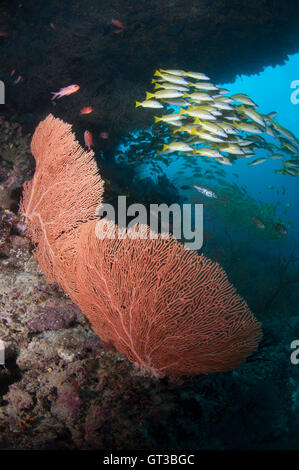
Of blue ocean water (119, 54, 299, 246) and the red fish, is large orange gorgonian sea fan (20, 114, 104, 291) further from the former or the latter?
blue ocean water (119, 54, 299, 246)

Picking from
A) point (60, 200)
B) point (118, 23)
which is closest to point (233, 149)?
point (60, 200)

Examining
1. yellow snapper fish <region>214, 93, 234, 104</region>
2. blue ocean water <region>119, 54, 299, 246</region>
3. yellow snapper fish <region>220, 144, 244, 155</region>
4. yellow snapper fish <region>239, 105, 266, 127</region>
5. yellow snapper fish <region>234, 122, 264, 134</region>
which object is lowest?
yellow snapper fish <region>220, 144, 244, 155</region>

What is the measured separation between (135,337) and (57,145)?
10.3 feet

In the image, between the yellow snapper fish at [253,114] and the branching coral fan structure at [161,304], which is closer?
the branching coral fan structure at [161,304]

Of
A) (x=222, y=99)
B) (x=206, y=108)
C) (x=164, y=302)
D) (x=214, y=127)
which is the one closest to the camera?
(x=164, y=302)

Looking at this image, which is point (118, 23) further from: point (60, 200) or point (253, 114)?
point (60, 200)

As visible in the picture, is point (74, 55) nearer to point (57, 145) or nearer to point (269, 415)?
point (57, 145)

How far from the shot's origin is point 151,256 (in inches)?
116

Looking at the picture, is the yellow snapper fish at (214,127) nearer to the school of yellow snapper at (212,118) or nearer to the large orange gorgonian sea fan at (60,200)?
the school of yellow snapper at (212,118)

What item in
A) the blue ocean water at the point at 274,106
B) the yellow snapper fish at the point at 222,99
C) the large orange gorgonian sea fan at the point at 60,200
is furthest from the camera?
the blue ocean water at the point at 274,106

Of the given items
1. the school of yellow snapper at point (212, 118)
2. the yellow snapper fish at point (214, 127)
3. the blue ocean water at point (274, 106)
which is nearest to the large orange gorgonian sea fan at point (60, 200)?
the school of yellow snapper at point (212, 118)

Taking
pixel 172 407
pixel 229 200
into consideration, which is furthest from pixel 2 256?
pixel 229 200

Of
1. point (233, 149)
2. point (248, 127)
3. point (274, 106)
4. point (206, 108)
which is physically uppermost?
point (274, 106)

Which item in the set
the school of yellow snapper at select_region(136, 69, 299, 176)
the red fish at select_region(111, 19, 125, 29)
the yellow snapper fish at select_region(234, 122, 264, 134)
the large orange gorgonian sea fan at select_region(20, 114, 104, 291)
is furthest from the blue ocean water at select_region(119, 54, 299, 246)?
the large orange gorgonian sea fan at select_region(20, 114, 104, 291)
